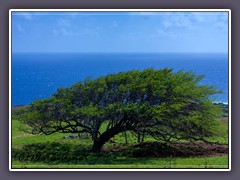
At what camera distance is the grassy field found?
8.61m

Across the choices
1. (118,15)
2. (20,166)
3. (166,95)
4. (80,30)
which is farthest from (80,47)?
(20,166)

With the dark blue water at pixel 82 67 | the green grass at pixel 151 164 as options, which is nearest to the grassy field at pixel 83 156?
the green grass at pixel 151 164

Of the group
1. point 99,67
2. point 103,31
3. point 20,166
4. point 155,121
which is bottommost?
point 20,166

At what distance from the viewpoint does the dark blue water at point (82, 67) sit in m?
8.58

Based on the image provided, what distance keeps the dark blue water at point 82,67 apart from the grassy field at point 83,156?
0.55m

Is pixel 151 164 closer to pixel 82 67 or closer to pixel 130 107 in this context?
pixel 130 107

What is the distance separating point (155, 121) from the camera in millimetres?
8695

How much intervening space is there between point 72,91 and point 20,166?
1427mm

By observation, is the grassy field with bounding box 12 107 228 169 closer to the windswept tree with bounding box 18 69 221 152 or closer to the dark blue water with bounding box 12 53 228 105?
the windswept tree with bounding box 18 69 221 152

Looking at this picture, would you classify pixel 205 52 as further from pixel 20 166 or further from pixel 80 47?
pixel 20 166

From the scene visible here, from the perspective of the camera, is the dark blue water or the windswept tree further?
the windswept tree

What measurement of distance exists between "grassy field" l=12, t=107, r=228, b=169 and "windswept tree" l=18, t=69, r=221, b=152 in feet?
0.45

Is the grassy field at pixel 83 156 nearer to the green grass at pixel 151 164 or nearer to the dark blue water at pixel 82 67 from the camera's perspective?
the green grass at pixel 151 164

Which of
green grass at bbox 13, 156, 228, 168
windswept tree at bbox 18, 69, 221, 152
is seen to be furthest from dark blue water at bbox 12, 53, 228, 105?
green grass at bbox 13, 156, 228, 168
